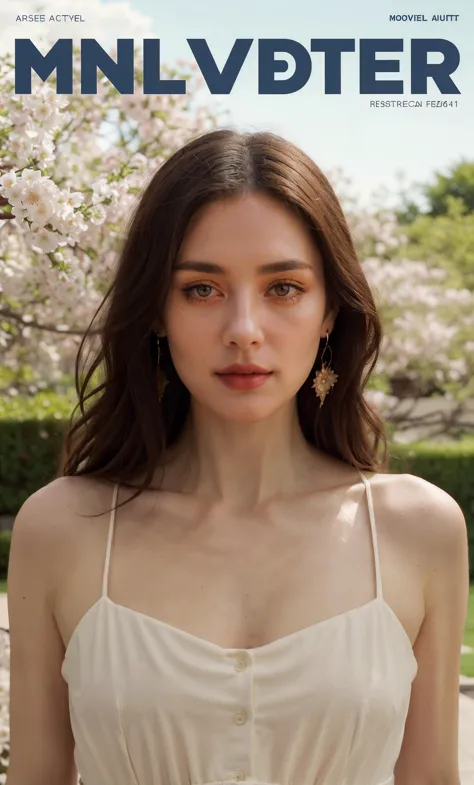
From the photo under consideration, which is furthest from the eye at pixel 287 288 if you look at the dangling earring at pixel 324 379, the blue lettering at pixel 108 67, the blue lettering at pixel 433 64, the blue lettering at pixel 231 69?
the blue lettering at pixel 108 67

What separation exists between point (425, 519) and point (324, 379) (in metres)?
0.31

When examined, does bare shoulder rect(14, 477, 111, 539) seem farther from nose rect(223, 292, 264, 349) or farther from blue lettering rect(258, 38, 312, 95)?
blue lettering rect(258, 38, 312, 95)

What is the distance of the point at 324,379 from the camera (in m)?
2.13

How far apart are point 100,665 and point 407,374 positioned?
13.9 metres

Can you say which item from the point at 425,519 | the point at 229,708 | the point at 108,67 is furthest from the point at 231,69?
the point at 229,708

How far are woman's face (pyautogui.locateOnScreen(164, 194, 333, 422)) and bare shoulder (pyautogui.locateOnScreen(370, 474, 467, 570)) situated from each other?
301 millimetres

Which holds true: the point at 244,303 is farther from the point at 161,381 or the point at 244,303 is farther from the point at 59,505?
the point at 59,505

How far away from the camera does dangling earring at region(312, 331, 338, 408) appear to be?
2123 millimetres

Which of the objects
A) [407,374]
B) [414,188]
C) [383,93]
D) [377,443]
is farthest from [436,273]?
[414,188]

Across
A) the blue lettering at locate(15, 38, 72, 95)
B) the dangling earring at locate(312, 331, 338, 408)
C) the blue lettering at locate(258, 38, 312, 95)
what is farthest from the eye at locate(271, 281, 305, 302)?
the blue lettering at locate(258, 38, 312, 95)

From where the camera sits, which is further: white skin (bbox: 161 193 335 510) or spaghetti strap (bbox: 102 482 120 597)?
spaghetti strap (bbox: 102 482 120 597)

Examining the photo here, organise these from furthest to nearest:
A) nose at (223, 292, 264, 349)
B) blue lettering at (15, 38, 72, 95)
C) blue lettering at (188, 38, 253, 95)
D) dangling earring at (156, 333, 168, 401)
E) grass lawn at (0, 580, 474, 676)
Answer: grass lawn at (0, 580, 474, 676)
blue lettering at (188, 38, 253, 95)
blue lettering at (15, 38, 72, 95)
dangling earring at (156, 333, 168, 401)
nose at (223, 292, 264, 349)

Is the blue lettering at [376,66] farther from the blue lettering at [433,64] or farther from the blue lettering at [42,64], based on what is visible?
the blue lettering at [42,64]

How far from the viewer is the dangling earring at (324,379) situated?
6.97 ft
